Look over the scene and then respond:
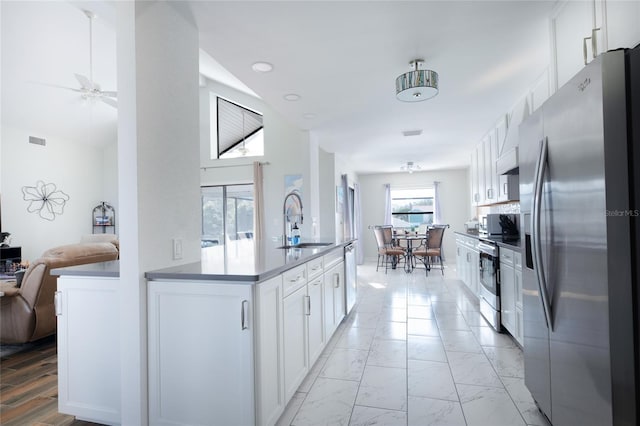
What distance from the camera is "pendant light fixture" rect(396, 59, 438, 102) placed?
106 inches

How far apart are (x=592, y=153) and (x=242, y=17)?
206 cm

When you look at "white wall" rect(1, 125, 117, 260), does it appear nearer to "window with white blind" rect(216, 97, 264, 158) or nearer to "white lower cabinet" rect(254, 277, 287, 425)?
"window with white blind" rect(216, 97, 264, 158)

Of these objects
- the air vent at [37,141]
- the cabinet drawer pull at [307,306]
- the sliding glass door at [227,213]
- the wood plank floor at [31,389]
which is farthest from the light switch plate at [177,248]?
the air vent at [37,141]

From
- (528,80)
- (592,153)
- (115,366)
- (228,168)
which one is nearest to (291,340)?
(115,366)

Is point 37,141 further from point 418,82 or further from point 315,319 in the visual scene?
point 418,82

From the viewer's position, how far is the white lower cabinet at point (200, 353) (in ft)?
5.25

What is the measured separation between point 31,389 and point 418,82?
3.69 metres

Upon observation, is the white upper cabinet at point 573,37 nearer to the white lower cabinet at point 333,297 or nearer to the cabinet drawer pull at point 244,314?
the cabinet drawer pull at point 244,314

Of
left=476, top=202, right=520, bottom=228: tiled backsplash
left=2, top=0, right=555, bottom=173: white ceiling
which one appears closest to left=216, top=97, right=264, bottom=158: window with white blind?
left=2, top=0, right=555, bottom=173: white ceiling

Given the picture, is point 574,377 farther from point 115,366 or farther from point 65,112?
point 65,112

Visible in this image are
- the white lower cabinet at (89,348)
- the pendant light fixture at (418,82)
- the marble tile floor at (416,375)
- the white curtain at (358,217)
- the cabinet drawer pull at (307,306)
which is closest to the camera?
the white lower cabinet at (89,348)

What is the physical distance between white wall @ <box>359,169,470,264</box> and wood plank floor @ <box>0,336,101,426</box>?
7.41 m

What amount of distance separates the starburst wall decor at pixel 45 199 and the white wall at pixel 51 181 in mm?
77

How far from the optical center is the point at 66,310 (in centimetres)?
189
